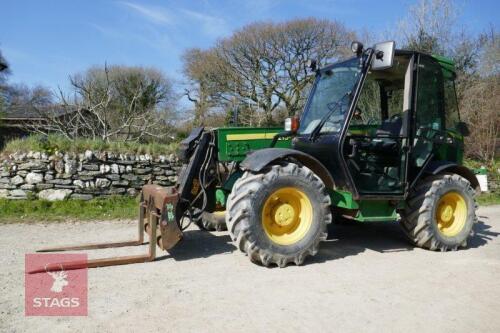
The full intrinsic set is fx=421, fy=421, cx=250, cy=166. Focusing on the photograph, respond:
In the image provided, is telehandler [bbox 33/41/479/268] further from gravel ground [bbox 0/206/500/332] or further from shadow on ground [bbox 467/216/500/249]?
shadow on ground [bbox 467/216/500/249]

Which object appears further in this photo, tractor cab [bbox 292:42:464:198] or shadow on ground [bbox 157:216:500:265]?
shadow on ground [bbox 157:216:500:265]

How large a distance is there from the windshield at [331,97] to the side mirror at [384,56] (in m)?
0.33

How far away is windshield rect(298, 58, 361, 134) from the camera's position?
5.38m

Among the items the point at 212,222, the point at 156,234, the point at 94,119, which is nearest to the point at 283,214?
the point at 156,234

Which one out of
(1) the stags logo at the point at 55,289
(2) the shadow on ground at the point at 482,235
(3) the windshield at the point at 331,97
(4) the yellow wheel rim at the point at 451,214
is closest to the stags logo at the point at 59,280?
(1) the stags logo at the point at 55,289

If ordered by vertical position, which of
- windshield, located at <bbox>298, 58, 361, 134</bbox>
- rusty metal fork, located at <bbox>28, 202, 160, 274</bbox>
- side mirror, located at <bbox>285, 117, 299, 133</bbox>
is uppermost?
windshield, located at <bbox>298, 58, 361, 134</bbox>

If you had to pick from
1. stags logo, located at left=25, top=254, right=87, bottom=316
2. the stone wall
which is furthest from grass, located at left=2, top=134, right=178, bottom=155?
stags logo, located at left=25, top=254, right=87, bottom=316

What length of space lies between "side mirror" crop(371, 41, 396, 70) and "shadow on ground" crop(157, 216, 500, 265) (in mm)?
2425

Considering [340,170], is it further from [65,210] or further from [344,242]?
[65,210]

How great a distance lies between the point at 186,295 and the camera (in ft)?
12.8

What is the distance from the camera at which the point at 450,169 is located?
613cm

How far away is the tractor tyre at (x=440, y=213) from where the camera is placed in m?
5.65

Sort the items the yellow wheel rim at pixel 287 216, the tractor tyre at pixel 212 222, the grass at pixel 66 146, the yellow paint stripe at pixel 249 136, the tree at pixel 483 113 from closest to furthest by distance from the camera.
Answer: the yellow wheel rim at pixel 287 216, the yellow paint stripe at pixel 249 136, the tractor tyre at pixel 212 222, the grass at pixel 66 146, the tree at pixel 483 113

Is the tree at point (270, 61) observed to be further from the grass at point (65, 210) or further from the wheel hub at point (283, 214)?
the wheel hub at point (283, 214)
